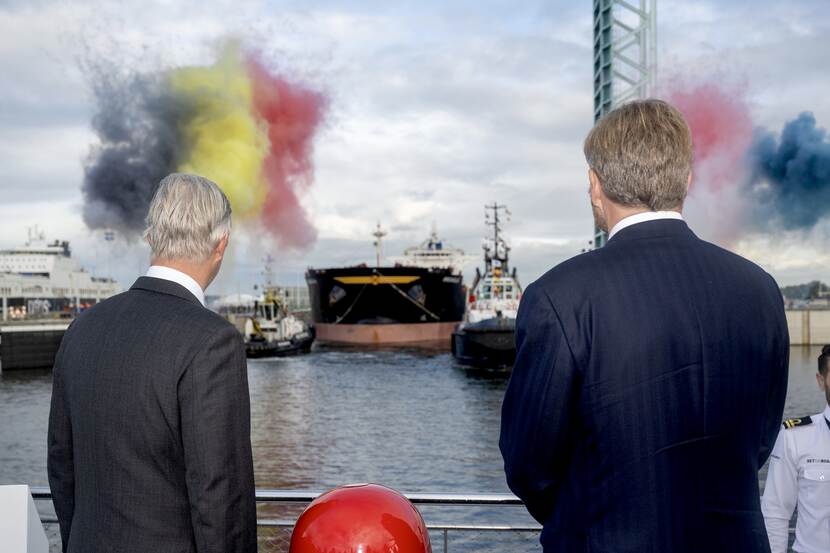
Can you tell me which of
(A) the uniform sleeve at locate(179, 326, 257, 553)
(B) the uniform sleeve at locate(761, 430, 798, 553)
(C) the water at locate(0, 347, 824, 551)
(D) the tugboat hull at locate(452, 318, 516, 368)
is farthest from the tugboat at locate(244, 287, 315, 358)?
(A) the uniform sleeve at locate(179, 326, 257, 553)

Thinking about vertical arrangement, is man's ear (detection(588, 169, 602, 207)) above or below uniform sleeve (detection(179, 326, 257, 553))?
above

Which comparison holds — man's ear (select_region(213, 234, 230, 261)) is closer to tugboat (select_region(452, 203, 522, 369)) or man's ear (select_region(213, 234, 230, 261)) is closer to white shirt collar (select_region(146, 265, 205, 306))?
white shirt collar (select_region(146, 265, 205, 306))

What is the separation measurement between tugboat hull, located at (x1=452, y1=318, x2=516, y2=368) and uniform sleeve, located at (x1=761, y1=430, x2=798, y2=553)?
3042cm

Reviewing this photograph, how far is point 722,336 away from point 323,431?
20.1m

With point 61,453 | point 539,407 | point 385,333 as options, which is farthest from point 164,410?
point 385,333

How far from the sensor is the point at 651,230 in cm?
168

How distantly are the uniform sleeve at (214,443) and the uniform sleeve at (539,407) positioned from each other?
26.1 inches

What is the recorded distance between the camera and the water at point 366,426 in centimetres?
1534

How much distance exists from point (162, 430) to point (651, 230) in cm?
125

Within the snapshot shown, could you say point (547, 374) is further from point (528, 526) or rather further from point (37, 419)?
point (37, 419)

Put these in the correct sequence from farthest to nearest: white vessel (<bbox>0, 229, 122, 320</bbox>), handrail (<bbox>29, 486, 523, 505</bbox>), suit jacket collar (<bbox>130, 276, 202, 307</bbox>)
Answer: white vessel (<bbox>0, 229, 122, 320</bbox>), handrail (<bbox>29, 486, 523, 505</bbox>), suit jacket collar (<bbox>130, 276, 202, 307</bbox>)

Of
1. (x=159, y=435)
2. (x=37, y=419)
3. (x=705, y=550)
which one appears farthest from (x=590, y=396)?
(x=37, y=419)

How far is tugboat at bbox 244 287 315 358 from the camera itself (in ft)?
148

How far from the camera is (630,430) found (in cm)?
155
